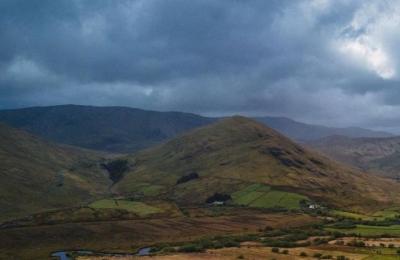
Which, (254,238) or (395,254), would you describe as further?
(254,238)

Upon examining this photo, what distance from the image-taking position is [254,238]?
655 ft

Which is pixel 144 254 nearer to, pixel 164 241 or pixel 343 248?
pixel 164 241

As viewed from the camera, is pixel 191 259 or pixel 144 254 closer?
pixel 191 259

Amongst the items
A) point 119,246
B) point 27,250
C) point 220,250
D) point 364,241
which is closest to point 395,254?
point 364,241

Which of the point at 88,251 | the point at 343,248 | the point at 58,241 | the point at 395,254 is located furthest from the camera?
the point at 58,241

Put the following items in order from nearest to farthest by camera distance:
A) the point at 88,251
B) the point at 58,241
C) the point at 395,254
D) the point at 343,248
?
the point at 395,254 → the point at 343,248 → the point at 88,251 → the point at 58,241

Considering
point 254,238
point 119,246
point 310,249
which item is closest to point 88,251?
point 119,246

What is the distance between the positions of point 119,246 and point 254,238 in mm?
52767

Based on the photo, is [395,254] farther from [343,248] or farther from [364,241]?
[364,241]

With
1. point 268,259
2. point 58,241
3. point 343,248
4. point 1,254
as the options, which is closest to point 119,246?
point 58,241

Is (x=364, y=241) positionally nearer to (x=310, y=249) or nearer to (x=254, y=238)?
(x=310, y=249)

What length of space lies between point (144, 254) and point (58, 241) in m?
47.8

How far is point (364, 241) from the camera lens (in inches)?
7092

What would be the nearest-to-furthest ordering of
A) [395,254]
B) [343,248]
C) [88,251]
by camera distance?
[395,254], [343,248], [88,251]
